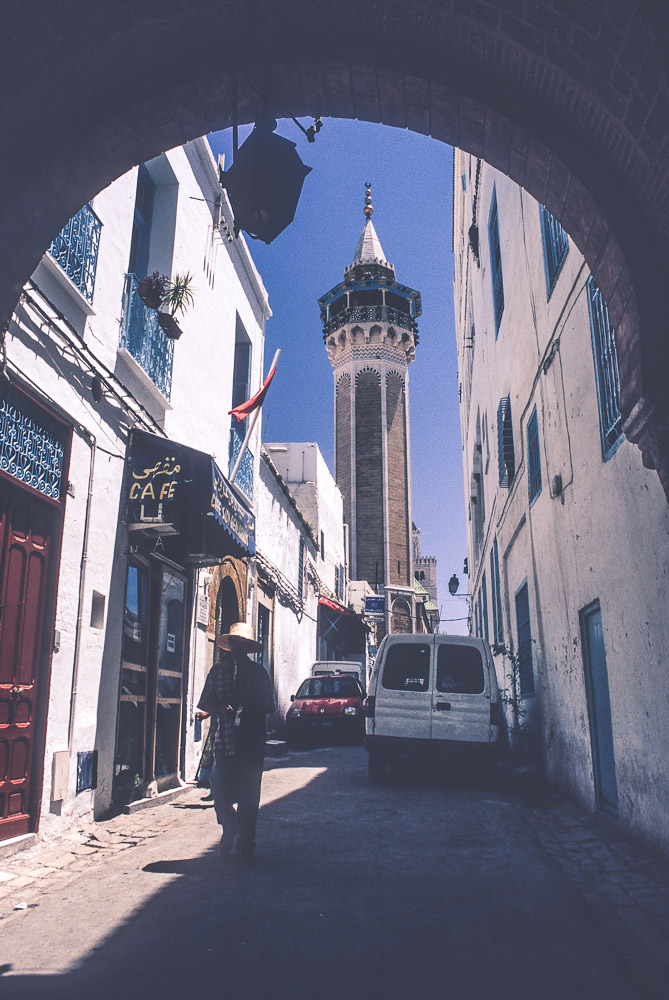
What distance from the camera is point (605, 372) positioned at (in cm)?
637

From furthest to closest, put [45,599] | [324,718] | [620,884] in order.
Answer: [324,718] < [45,599] < [620,884]

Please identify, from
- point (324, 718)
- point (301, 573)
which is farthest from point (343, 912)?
point (301, 573)

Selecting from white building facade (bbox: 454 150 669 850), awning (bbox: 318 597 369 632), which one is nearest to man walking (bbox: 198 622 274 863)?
white building facade (bbox: 454 150 669 850)

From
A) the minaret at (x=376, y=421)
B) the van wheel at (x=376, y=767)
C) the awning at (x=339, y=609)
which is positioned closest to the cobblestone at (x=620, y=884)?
the van wheel at (x=376, y=767)

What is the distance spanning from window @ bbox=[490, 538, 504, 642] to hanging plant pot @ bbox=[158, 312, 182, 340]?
911 centimetres

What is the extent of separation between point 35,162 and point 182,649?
277 inches

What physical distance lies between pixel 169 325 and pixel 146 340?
380 millimetres

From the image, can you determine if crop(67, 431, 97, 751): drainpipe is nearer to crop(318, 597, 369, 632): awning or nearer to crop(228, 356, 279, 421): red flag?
crop(228, 356, 279, 421): red flag

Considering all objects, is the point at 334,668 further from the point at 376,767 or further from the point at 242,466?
the point at 376,767

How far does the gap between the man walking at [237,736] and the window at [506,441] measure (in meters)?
7.33

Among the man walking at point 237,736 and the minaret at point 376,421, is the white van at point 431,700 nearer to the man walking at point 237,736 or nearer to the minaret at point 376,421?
the man walking at point 237,736

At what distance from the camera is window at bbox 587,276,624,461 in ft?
19.9

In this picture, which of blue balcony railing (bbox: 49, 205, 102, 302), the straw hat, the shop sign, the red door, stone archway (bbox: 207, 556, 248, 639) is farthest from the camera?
the shop sign

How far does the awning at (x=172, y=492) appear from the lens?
26.3 ft
